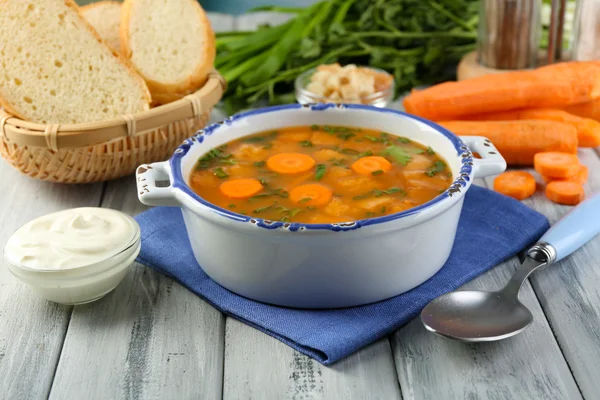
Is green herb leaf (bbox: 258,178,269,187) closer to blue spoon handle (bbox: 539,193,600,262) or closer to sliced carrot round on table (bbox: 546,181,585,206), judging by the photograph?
blue spoon handle (bbox: 539,193,600,262)

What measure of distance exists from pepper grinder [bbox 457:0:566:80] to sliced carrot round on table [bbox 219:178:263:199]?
188 cm

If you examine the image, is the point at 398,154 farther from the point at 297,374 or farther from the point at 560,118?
the point at 560,118

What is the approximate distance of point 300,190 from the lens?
94.3 inches

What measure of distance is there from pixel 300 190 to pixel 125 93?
3.39ft

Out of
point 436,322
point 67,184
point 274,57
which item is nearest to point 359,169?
point 436,322

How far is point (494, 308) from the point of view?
2152mm

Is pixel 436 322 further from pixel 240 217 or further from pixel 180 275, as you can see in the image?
pixel 180 275

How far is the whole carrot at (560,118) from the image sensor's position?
330 centimetres

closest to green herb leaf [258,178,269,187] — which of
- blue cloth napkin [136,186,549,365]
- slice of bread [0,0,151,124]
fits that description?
blue cloth napkin [136,186,549,365]

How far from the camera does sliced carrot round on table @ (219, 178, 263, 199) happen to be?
2396 millimetres

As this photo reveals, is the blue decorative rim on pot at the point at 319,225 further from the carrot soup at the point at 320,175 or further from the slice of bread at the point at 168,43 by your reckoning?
the slice of bread at the point at 168,43

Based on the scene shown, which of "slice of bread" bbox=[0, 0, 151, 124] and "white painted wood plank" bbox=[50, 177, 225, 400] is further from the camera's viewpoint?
"slice of bread" bbox=[0, 0, 151, 124]

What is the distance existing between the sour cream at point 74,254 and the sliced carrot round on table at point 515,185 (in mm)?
1445

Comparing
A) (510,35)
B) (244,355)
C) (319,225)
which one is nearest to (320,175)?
(319,225)
